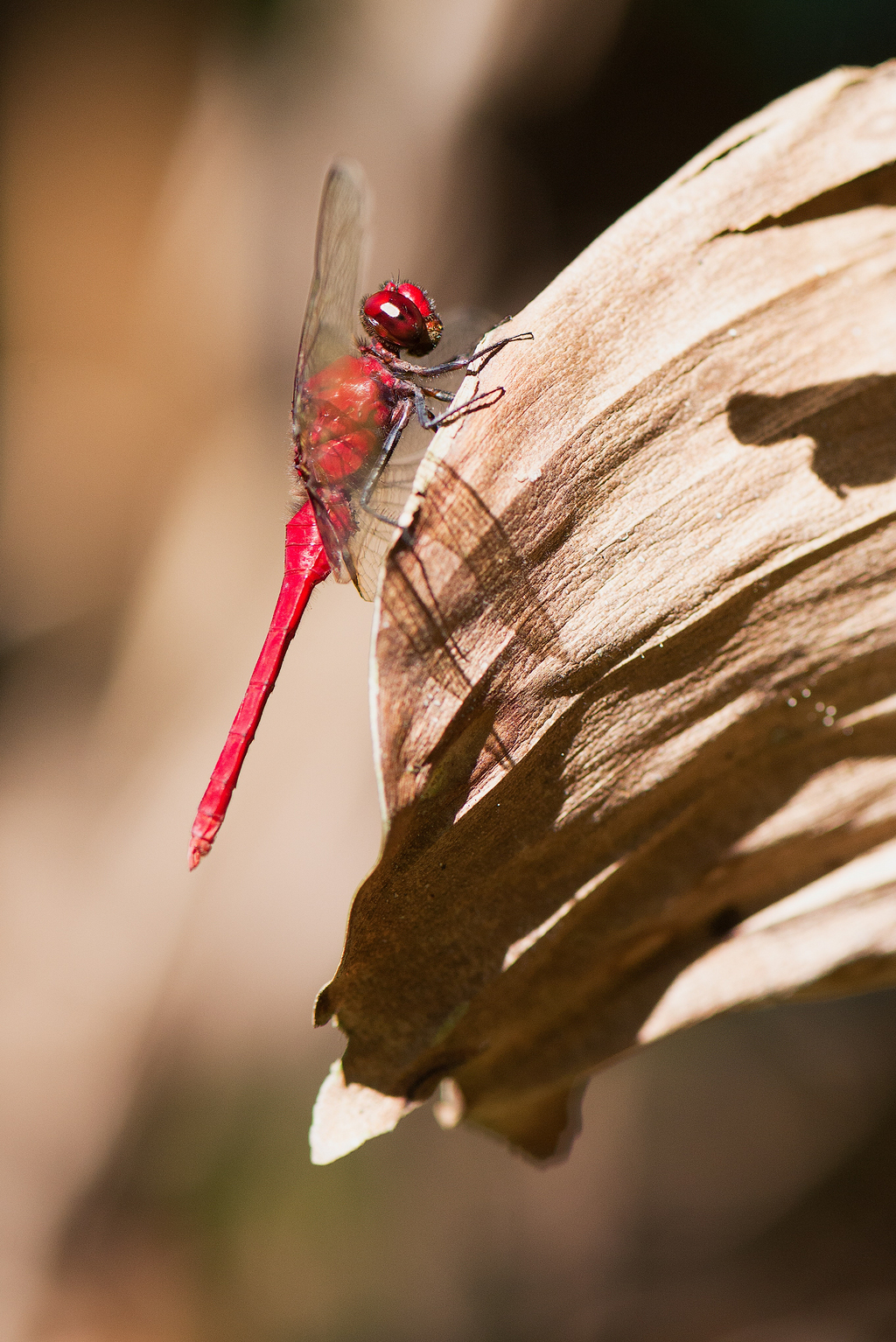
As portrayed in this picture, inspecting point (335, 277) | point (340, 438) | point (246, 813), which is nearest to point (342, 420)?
point (340, 438)

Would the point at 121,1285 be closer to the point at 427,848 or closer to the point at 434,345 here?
the point at 427,848

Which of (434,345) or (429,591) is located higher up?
(434,345)

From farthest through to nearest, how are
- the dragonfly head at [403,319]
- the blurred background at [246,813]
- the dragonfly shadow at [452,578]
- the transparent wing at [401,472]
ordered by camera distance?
the blurred background at [246,813]
the dragonfly head at [403,319]
the transparent wing at [401,472]
the dragonfly shadow at [452,578]

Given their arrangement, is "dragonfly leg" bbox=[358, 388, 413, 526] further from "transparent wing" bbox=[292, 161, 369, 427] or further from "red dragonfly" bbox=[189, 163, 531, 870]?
"transparent wing" bbox=[292, 161, 369, 427]

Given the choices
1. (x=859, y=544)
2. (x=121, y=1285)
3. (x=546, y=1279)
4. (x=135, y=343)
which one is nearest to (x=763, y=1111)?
(x=546, y=1279)

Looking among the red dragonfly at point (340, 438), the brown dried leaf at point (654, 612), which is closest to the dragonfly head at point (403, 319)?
the red dragonfly at point (340, 438)

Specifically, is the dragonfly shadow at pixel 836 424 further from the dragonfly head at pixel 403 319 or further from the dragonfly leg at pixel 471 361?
the dragonfly head at pixel 403 319

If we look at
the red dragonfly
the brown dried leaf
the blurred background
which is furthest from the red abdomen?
the blurred background
